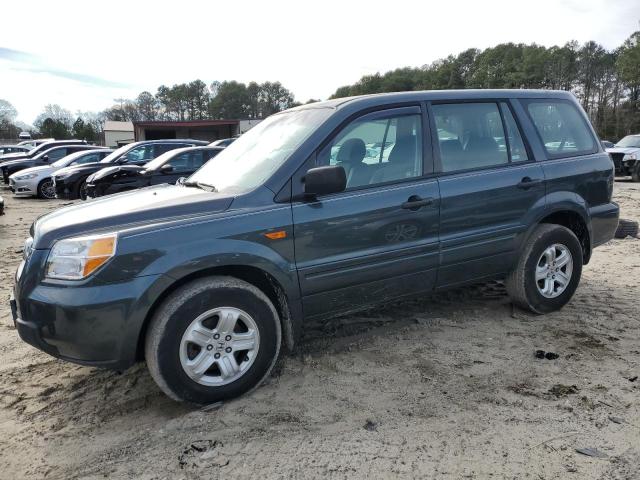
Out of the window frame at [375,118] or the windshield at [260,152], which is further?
the windshield at [260,152]

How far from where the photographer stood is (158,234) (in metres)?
2.88

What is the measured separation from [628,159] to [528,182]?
638 inches

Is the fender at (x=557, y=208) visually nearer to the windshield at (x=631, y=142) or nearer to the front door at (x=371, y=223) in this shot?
the front door at (x=371, y=223)

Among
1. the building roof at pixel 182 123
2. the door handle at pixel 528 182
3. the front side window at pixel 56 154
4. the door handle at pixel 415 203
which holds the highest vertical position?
the building roof at pixel 182 123

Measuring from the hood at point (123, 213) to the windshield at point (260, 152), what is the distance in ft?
0.80

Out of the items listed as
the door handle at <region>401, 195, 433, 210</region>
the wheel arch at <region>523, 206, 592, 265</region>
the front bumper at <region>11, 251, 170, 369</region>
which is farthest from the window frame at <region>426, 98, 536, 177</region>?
the front bumper at <region>11, 251, 170, 369</region>

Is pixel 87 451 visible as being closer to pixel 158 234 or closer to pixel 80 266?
pixel 80 266

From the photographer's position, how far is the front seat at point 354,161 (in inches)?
137

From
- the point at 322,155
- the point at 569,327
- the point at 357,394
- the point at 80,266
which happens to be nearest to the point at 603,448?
the point at 357,394

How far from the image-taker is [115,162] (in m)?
13.9

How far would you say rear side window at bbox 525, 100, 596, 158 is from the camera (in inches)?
174

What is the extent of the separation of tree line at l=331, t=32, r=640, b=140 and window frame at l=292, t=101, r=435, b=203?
1614 inches

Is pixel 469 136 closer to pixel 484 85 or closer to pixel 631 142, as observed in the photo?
pixel 631 142

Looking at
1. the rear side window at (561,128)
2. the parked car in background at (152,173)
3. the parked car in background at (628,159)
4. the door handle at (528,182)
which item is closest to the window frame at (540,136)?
the rear side window at (561,128)
